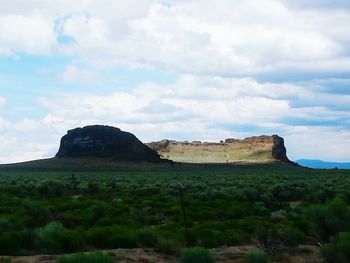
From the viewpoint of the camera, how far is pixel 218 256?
1709 centimetres

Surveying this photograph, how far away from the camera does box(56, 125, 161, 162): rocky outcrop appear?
162 metres

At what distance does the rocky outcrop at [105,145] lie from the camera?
6393 inches

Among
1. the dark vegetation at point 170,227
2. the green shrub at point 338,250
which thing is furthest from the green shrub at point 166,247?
the green shrub at point 338,250

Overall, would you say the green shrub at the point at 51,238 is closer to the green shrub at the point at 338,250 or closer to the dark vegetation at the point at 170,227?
the dark vegetation at the point at 170,227

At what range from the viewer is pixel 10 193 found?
40.8 metres

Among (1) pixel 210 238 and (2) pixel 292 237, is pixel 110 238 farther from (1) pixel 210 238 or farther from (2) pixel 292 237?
(2) pixel 292 237

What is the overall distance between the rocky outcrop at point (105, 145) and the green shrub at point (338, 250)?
144448 millimetres

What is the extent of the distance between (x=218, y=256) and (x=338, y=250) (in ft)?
10.1

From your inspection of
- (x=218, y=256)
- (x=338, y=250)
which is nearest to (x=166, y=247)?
(x=218, y=256)

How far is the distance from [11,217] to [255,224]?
8637 mm

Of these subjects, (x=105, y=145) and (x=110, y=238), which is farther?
(x=105, y=145)

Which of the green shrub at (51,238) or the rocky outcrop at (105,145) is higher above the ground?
the rocky outcrop at (105,145)

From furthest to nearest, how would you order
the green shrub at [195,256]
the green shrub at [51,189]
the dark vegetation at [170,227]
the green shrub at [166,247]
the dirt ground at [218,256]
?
the green shrub at [51,189] → the dark vegetation at [170,227] → the green shrub at [166,247] → the dirt ground at [218,256] → the green shrub at [195,256]

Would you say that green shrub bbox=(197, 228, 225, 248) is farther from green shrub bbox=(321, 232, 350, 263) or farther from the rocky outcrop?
the rocky outcrop
